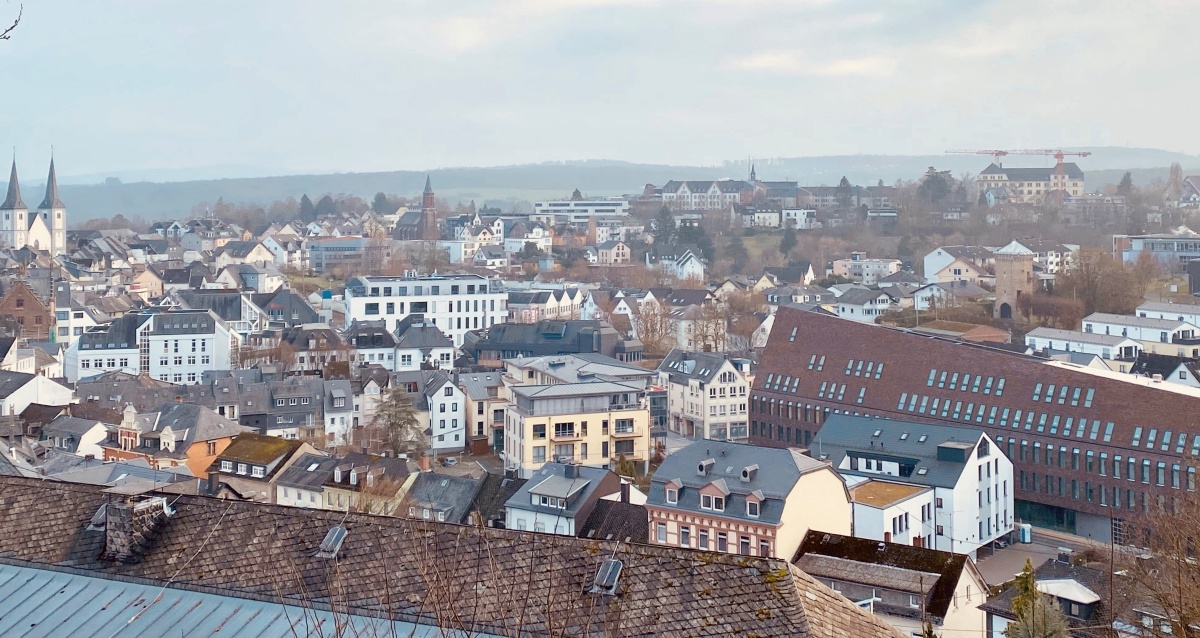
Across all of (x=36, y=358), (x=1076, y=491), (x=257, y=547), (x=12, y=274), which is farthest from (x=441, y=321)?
(x=257, y=547)

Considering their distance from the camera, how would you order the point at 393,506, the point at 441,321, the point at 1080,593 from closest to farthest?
the point at 1080,593 → the point at 393,506 → the point at 441,321

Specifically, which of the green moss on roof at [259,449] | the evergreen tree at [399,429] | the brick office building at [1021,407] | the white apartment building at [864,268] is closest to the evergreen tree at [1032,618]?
the brick office building at [1021,407]

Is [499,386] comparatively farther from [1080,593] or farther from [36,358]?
[1080,593]

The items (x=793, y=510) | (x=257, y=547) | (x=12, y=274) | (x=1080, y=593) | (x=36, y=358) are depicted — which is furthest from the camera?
(x=12, y=274)

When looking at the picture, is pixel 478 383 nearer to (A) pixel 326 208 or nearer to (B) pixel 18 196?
(B) pixel 18 196

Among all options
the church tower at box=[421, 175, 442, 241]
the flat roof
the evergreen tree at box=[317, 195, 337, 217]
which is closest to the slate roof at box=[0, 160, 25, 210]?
the church tower at box=[421, 175, 442, 241]

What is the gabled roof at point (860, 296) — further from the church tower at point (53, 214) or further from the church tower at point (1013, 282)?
the church tower at point (53, 214)

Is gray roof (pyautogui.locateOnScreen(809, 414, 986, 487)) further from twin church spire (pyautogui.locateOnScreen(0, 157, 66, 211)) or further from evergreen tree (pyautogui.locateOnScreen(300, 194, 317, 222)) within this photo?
evergreen tree (pyautogui.locateOnScreen(300, 194, 317, 222))
